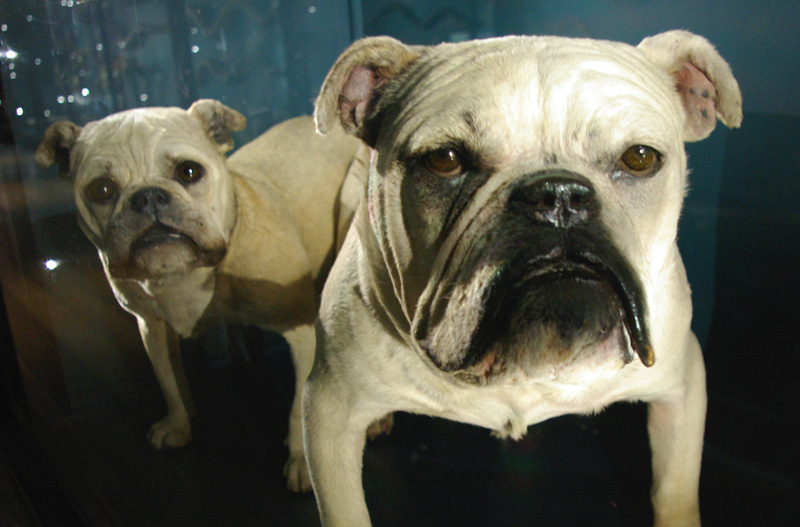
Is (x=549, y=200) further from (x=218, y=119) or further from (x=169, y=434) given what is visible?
(x=169, y=434)

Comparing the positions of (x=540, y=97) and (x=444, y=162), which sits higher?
(x=540, y=97)

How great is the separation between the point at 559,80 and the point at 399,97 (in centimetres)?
32

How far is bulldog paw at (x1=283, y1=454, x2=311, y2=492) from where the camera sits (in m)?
1.62

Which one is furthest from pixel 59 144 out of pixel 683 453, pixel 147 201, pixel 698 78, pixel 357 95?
pixel 683 453

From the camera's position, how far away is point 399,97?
115 centimetres

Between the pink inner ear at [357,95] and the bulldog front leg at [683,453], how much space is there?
91cm

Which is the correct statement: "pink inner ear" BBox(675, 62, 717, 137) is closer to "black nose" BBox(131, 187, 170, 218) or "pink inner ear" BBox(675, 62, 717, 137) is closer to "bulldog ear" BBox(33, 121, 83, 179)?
"black nose" BBox(131, 187, 170, 218)

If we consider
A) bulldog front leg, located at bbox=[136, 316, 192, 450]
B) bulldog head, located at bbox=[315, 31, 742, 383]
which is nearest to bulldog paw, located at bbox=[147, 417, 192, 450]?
bulldog front leg, located at bbox=[136, 316, 192, 450]

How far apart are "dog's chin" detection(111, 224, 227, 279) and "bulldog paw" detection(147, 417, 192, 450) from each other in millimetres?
532

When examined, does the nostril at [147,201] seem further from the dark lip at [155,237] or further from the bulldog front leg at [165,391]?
the bulldog front leg at [165,391]

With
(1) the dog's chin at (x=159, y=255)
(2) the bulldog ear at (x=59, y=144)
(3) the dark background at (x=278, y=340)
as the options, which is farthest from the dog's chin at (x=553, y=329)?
(2) the bulldog ear at (x=59, y=144)

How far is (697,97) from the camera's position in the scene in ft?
3.83

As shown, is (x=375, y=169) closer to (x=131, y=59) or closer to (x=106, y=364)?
(x=131, y=59)

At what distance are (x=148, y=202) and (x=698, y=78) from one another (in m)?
1.19
